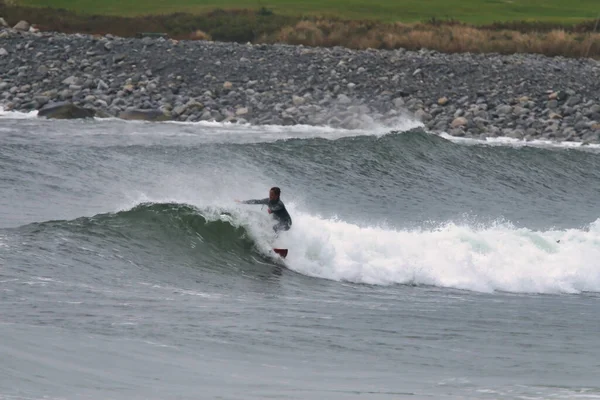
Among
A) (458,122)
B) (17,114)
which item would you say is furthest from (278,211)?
(17,114)

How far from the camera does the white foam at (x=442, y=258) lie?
18.6 metres

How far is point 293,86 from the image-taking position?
38000 millimetres

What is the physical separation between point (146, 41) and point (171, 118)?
9.00 metres

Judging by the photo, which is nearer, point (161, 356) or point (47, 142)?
point (161, 356)

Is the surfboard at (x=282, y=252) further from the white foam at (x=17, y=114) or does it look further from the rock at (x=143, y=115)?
the white foam at (x=17, y=114)

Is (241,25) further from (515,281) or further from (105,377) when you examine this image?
(105,377)

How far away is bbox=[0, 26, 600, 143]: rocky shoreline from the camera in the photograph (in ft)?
116

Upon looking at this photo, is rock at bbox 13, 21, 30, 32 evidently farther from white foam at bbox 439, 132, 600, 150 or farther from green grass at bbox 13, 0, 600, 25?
white foam at bbox 439, 132, 600, 150

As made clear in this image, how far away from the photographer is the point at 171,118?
35031 millimetres

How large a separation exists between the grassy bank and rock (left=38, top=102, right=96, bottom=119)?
1692cm

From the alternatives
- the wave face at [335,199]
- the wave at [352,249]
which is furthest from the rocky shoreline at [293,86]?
the wave at [352,249]

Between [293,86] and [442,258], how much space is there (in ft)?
64.0

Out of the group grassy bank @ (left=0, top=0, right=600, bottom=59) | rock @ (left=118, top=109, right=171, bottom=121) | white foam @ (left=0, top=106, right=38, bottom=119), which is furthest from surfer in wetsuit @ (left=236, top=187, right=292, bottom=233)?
grassy bank @ (left=0, top=0, right=600, bottom=59)

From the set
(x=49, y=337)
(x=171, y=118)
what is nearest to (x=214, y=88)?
(x=171, y=118)
